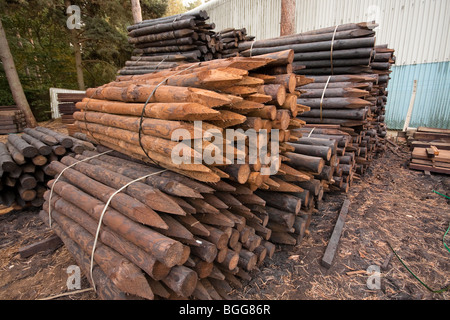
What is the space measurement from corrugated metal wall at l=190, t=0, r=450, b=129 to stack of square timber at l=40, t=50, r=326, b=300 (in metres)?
10.5

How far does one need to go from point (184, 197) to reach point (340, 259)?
8.48 feet

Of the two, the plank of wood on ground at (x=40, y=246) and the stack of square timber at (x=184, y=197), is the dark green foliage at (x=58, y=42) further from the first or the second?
the stack of square timber at (x=184, y=197)

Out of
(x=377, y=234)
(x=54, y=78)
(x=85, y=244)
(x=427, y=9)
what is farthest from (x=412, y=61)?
(x=54, y=78)

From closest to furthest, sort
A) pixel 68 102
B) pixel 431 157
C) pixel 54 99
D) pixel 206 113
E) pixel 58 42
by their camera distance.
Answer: pixel 206 113 < pixel 431 157 < pixel 68 102 < pixel 54 99 < pixel 58 42

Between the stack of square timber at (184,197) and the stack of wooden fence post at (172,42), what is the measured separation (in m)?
4.65

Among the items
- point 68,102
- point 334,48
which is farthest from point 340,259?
point 68,102

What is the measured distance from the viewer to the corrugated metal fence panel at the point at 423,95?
10070mm

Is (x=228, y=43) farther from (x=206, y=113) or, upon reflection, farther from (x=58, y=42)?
(x=58, y=42)

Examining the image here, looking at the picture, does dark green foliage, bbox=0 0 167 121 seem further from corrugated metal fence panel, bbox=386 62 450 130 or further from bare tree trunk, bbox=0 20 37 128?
corrugated metal fence panel, bbox=386 62 450 130

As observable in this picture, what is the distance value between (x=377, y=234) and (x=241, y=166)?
307cm

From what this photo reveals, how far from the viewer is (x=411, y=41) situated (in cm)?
1033

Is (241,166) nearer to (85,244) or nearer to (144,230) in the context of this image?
(144,230)

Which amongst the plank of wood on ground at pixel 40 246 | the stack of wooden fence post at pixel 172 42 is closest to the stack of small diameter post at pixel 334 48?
the stack of wooden fence post at pixel 172 42

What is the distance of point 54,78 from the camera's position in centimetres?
1666
